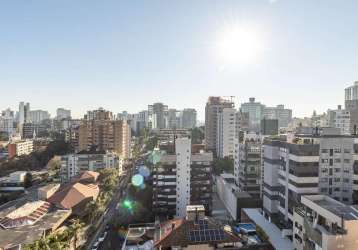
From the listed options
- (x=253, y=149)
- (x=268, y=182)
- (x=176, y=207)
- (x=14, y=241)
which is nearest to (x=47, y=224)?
(x=14, y=241)

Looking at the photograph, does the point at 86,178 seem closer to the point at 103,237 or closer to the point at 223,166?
the point at 103,237

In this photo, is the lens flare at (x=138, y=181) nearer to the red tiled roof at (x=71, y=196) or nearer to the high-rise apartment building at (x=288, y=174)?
the red tiled roof at (x=71, y=196)

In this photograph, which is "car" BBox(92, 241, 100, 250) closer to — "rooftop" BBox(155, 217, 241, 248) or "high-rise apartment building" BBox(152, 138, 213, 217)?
"high-rise apartment building" BBox(152, 138, 213, 217)

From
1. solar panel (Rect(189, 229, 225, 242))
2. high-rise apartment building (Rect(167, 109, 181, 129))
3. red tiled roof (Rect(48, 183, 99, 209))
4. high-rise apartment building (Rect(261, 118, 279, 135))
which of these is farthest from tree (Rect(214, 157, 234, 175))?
high-rise apartment building (Rect(167, 109, 181, 129))

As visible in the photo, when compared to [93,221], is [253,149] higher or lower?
higher

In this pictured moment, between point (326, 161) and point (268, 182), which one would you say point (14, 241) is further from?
point (326, 161)
